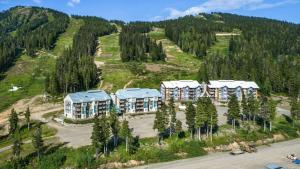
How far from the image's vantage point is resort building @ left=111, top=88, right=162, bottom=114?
507 feet

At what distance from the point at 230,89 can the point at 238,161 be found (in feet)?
231

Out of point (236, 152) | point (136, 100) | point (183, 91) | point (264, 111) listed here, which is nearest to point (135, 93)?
point (136, 100)

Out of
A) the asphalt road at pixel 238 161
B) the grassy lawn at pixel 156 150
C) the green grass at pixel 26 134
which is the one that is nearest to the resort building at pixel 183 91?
the grassy lawn at pixel 156 150

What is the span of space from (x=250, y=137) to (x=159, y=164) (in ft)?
122

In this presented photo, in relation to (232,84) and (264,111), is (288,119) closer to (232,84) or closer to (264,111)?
(264,111)

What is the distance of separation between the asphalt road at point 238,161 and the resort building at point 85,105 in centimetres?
4754

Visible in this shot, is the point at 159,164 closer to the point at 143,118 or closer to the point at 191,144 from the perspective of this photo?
the point at 191,144

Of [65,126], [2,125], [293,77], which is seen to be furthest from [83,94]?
A: [293,77]

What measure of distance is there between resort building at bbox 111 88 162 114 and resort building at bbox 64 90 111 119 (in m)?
4.61

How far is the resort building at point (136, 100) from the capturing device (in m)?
155

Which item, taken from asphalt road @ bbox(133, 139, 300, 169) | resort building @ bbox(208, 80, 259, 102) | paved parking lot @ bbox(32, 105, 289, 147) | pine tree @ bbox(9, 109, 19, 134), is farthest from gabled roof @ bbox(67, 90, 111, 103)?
resort building @ bbox(208, 80, 259, 102)

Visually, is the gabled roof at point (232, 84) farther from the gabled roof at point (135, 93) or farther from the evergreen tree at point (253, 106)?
the evergreen tree at point (253, 106)

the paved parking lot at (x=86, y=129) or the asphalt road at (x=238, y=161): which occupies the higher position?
the paved parking lot at (x=86, y=129)

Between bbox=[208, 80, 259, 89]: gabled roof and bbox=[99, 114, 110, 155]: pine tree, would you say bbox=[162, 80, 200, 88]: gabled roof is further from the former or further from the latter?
bbox=[99, 114, 110, 155]: pine tree
